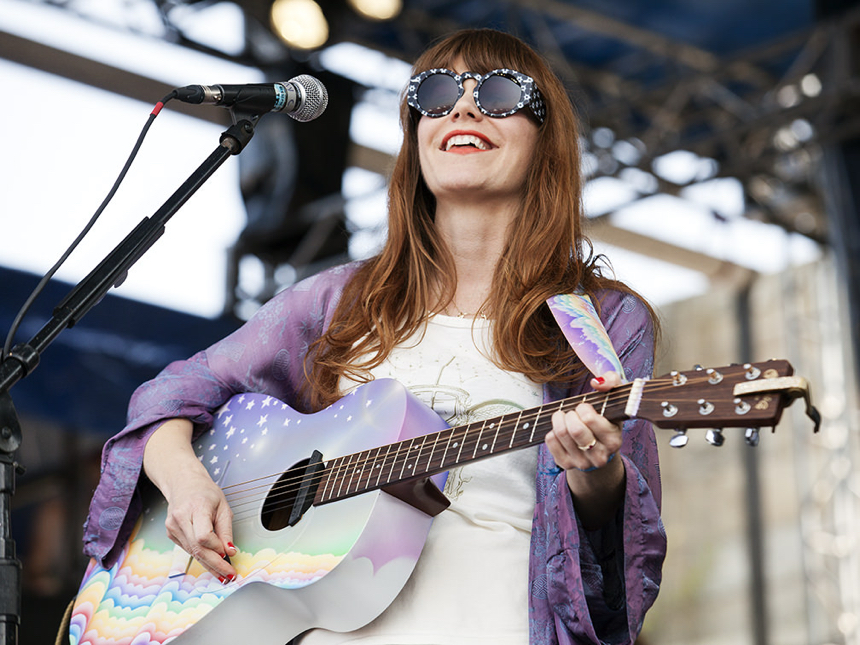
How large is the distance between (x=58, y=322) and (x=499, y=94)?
95 cm

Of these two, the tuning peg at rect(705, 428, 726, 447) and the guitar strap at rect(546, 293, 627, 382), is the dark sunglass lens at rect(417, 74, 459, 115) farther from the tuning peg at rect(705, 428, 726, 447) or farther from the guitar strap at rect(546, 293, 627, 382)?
the tuning peg at rect(705, 428, 726, 447)

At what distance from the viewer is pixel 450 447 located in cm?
180

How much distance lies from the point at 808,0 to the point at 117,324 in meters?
4.80

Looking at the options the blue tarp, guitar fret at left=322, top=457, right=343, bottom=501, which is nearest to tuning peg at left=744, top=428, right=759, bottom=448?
guitar fret at left=322, top=457, right=343, bottom=501

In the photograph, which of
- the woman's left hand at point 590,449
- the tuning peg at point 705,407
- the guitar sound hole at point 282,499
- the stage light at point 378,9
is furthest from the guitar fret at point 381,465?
the stage light at point 378,9

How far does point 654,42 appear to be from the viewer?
313 inches

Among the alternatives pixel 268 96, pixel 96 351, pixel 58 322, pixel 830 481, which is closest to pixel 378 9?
pixel 96 351

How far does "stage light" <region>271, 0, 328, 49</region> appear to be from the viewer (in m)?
6.91

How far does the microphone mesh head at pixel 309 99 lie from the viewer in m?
2.02

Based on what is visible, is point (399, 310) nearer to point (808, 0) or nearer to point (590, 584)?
point (590, 584)

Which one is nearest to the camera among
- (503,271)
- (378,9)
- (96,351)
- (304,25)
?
(503,271)

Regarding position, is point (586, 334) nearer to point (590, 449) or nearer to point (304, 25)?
point (590, 449)

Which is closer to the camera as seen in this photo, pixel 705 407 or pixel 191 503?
→ pixel 705 407

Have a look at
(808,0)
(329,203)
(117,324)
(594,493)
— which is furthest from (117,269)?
(808,0)
